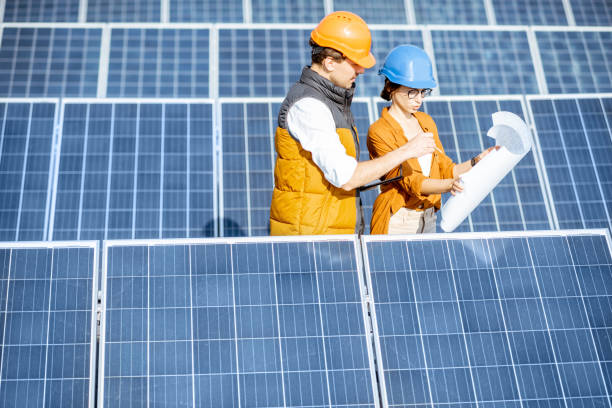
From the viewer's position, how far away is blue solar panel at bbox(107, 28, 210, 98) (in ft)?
38.1

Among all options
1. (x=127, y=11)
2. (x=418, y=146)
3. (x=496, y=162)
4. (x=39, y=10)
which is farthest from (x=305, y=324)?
(x=39, y=10)

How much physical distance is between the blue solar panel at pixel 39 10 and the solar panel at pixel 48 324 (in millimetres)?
10500

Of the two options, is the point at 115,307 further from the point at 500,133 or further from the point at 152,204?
the point at 152,204

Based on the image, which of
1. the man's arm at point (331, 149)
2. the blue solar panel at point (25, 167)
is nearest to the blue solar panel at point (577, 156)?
the man's arm at point (331, 149)

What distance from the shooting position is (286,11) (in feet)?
44.7

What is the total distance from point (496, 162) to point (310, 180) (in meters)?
1.10

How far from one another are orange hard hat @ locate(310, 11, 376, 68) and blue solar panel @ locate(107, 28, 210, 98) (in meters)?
7.53

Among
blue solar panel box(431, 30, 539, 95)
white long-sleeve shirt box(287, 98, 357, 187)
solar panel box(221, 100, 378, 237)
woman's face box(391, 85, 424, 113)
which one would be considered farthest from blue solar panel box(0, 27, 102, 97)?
white long-sleeve shirt box(287, 98, 357, 187)

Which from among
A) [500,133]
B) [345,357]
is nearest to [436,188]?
[500,133]

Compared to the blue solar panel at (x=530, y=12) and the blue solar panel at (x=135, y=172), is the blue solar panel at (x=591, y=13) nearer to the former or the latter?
the blue solar panel at (x=530, y=12)

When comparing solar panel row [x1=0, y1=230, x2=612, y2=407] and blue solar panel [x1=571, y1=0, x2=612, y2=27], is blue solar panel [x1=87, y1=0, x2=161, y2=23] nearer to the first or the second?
blue solar panel [x1=571, y1=0, x2=612, y2=27]

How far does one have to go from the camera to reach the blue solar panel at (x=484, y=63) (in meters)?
12.3

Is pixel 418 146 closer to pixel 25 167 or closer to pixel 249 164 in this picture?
pixel 249 164

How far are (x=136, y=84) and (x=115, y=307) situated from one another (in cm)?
830
